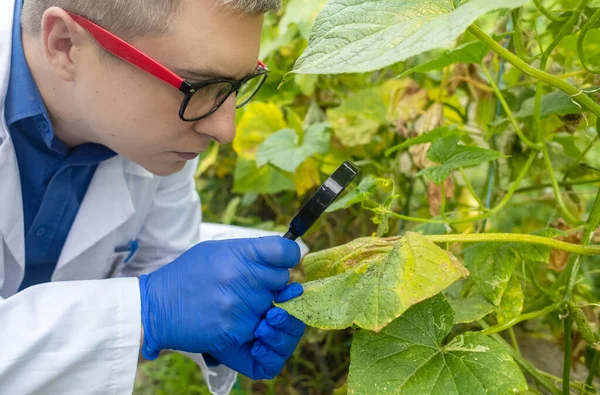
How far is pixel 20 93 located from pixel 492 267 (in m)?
0.90

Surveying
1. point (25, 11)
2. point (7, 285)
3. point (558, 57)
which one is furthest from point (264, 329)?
point (558, 57)

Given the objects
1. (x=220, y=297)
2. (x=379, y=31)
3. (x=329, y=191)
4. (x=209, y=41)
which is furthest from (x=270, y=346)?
(x=379, y=31)

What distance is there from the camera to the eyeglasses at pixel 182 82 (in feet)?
2.70

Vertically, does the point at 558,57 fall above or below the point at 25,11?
below

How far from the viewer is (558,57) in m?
1.21

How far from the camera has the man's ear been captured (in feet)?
2.76

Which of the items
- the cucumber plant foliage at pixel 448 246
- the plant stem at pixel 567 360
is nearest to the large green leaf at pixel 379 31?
the cucumber plant foliage at pixel 448 246

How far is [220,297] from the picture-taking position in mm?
938

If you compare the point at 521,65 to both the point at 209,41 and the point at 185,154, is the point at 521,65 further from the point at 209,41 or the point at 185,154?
the point at 185,154

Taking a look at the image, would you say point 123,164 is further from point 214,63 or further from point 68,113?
point 214,63

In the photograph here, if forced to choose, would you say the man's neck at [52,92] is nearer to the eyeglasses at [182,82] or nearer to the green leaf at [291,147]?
the eyeglasses at [182,82]

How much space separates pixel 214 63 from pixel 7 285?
0.72m

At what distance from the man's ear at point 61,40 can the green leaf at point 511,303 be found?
2.43 feet

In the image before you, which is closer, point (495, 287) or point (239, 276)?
point (495, 287)
